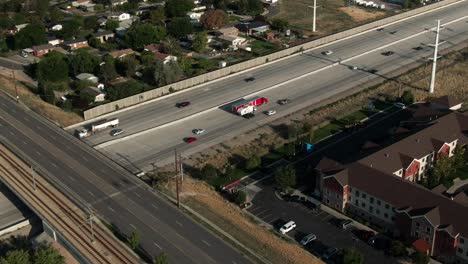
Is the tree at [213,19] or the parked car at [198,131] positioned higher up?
the tree at [213,19]

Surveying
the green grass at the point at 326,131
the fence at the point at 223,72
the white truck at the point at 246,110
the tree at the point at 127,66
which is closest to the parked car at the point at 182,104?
the fence at the point at 223,72

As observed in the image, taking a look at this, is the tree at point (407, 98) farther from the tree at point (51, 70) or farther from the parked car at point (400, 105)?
the tree at point (51, 70)

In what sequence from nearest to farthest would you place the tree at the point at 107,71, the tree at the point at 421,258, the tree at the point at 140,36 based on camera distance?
1. the tree at the point at 421,258
2. the tree at the point at 107,71
3. the tree at the point at 140,36

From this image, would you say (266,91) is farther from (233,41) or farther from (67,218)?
(67,218)

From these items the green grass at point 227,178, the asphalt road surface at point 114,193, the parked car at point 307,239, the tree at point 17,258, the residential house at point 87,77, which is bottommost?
the parked car at point 307,239

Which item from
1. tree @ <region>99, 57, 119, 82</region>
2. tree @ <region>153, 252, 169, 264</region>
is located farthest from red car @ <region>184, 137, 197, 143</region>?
tree @ <region>153, 252, 169, 264</region>

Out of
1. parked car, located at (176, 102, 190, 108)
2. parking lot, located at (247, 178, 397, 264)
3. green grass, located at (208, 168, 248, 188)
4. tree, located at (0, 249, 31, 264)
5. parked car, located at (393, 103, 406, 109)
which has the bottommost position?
Result: parking lot, located at (247, 178, 397, 264)

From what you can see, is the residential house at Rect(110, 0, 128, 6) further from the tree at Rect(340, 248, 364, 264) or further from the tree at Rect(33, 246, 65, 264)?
the tree at Rect(340, 248, 364, 264)
